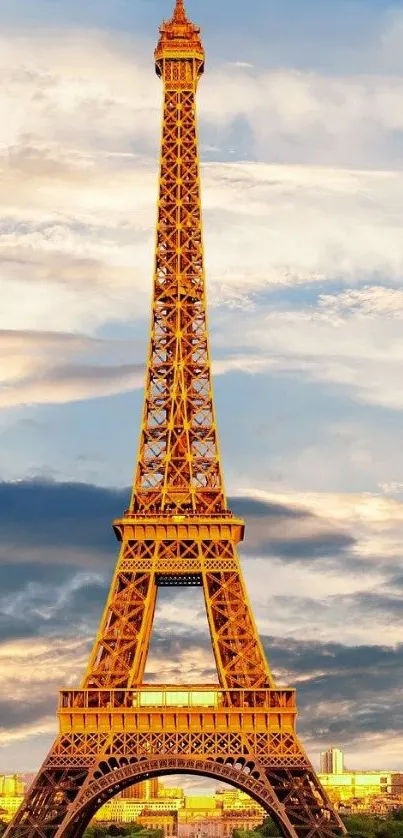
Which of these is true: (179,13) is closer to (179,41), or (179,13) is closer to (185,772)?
(179,41)

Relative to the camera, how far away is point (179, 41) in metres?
93.8

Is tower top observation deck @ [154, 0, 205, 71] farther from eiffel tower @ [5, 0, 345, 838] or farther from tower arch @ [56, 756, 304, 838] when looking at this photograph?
tower arch @ [56, 756, 304, 838]

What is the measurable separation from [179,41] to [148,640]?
41.0 metres

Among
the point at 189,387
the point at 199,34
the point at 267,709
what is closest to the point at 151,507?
the point at 189,387

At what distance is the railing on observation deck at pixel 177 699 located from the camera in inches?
2963

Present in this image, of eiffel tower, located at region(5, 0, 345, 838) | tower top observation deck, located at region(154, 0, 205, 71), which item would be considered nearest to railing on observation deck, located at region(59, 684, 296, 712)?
eiffel tower, located at region(5, 0, 345, 838)

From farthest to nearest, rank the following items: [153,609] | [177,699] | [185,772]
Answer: [153,609]
[177,699]
[185,772]

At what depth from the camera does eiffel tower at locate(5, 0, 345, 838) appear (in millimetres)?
73500

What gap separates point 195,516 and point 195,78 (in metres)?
30.6

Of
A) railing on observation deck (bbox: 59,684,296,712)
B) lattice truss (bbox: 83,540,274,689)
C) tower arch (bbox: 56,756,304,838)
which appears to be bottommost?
tower arch (bbox: 56,756,304,838)

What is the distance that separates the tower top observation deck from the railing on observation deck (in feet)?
141

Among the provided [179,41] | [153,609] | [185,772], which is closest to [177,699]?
[185,772]

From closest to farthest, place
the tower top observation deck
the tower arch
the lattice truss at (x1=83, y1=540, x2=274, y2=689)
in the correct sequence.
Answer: the tower arch, the lattice truss at (x1=83, y1=540, x2=274, y2=689), the tower top observation deck

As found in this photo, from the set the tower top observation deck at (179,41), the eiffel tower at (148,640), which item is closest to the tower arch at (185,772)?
the eiffel tower at (148,640)
